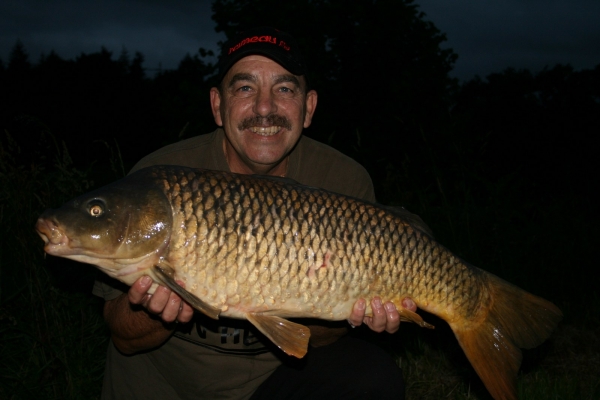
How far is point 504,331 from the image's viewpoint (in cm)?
183

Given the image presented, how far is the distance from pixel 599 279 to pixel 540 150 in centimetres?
799

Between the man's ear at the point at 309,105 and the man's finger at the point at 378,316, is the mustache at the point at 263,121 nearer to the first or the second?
the man's ear at the point at 309,105

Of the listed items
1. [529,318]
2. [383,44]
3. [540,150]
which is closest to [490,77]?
[540,150]

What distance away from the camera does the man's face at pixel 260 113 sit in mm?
2158

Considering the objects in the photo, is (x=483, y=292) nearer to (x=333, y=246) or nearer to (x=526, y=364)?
(x=333, y=246)

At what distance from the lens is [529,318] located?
1.83 meters

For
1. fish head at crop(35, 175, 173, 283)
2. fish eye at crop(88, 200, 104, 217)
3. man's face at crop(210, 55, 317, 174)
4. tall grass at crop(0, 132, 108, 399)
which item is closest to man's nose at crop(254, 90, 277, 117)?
man's face at crop(210, 55, 317, 174)

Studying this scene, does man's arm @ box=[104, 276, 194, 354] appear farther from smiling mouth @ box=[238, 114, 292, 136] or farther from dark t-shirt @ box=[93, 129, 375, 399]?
smiling mouth @ box=[238, 114, 292, 136]

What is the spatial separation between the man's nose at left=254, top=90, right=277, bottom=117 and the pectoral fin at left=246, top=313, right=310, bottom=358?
870 millimetres

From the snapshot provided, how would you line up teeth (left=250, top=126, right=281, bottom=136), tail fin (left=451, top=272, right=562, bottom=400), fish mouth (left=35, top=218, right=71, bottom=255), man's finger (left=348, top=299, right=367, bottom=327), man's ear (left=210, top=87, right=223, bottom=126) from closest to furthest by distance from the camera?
fish mouth (left=35, top=218, right=71, bottom=255)
man's finger (left=348, top=299, right=367, bottom=327)
tail fin (left=451, top=272, right=562, bottom=400)
teeth (left=250, top=126, right=281, bottom=136)
man's ear (left=210, top=87, right=223, bottom=126)

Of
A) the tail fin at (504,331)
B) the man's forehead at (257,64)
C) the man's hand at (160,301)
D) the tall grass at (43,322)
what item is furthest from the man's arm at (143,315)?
the man's forehead at (257,64)

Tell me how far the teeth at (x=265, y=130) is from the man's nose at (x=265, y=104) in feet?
0.17

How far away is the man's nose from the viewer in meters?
2.16

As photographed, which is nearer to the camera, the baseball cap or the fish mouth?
the fish mouth
